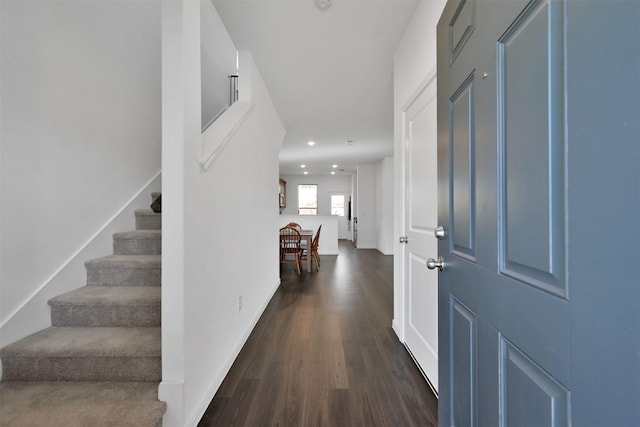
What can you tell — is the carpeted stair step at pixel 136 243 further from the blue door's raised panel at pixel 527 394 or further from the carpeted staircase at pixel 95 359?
the blue door's raised panel at pixel 527 394

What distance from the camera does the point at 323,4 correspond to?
177 centimetres

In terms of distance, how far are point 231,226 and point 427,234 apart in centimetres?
140

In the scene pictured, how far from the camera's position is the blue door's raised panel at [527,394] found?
0.49 meters

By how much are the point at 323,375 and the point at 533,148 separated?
178 cm

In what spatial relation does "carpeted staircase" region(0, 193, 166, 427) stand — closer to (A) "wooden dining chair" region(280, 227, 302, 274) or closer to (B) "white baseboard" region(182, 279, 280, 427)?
(B) "white baseboard" region(182, 279, 280, 427)

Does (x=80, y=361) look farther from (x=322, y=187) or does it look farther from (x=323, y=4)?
(x=322, y=187)

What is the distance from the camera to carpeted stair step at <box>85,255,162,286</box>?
6.15 feet

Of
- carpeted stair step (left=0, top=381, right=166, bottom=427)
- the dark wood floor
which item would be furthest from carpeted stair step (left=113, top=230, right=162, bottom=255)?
the dark wood floor

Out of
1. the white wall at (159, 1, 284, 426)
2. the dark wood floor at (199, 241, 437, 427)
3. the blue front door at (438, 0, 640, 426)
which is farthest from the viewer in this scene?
the dark wood floor at (199, 241, 437, 427)

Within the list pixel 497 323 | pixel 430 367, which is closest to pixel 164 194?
pixel 497 323

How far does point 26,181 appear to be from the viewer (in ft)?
4.85

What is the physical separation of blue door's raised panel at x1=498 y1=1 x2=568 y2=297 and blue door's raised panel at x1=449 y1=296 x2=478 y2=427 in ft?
1.00

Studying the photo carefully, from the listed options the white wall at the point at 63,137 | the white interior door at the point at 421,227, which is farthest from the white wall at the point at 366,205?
the white wall at the point at 63,137

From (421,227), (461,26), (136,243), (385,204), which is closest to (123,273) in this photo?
(136,243)
